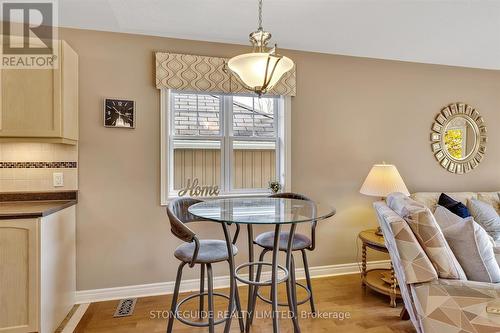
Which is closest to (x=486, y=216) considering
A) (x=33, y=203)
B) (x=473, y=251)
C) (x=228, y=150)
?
(x=473, y=251)

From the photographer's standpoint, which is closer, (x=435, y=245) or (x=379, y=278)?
(x=435, y=245)

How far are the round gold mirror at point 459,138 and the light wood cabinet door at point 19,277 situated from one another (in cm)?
405

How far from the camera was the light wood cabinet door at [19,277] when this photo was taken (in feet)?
6.03

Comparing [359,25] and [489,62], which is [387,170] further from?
[489,62]

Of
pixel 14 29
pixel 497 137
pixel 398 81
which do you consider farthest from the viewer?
pixel 497 137

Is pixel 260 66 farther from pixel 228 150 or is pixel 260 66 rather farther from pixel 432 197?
pixel 432 197

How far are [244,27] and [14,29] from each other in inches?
75.3

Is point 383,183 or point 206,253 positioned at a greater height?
point 383,183

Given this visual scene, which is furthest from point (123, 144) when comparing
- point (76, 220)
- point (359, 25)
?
point (359, 25)

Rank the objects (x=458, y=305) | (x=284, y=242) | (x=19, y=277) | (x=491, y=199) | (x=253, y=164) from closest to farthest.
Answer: (x=458, y=305) → (x=19, y=277) → (x=284, y=242) → (x=253, y=164) → (x=491, y=199)

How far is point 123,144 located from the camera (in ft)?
8.46

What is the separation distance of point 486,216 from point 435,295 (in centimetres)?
184

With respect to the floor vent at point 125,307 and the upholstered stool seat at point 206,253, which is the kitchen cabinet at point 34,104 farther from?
the floor vent at point 125,307

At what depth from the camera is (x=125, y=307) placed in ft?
7.91
